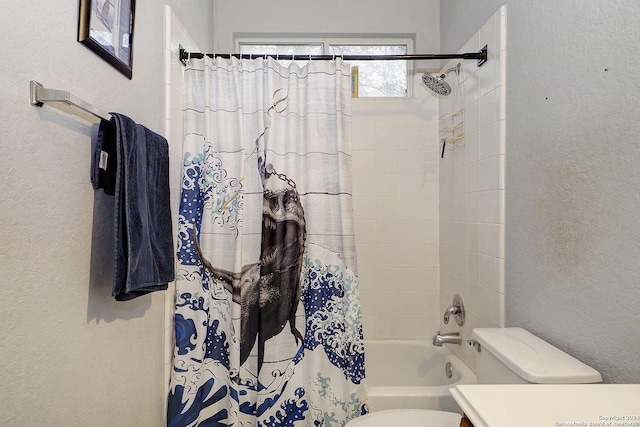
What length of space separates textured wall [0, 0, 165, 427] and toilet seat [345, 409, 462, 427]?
825mm

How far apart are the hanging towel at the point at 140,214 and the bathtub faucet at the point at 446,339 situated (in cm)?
129

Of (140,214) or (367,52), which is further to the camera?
(367,52)

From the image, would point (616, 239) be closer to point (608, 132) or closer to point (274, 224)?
point (608, 132)

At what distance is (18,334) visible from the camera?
75 centimetres

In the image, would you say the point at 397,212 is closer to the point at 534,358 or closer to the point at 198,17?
the point at 534,358

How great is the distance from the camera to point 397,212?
2400 millimetres

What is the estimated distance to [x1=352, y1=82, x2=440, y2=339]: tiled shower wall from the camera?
2389 mm

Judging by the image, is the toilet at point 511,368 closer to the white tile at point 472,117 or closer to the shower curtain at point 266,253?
the shower curtain at point 266,253

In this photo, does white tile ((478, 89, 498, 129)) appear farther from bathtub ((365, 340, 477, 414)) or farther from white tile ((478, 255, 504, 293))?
bathtub ((365, 340, 477, 414))

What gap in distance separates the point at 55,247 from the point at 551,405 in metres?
1.13

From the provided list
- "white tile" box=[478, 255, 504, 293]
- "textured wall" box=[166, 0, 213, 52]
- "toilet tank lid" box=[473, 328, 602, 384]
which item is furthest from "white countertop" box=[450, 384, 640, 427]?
"textured wall" box=[166, 0, 213, 52]

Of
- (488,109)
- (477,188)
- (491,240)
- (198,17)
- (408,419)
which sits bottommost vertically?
(408,419)

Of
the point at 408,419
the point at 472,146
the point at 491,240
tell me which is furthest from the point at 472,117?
the point at 408,419

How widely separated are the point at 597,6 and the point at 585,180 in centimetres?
49
